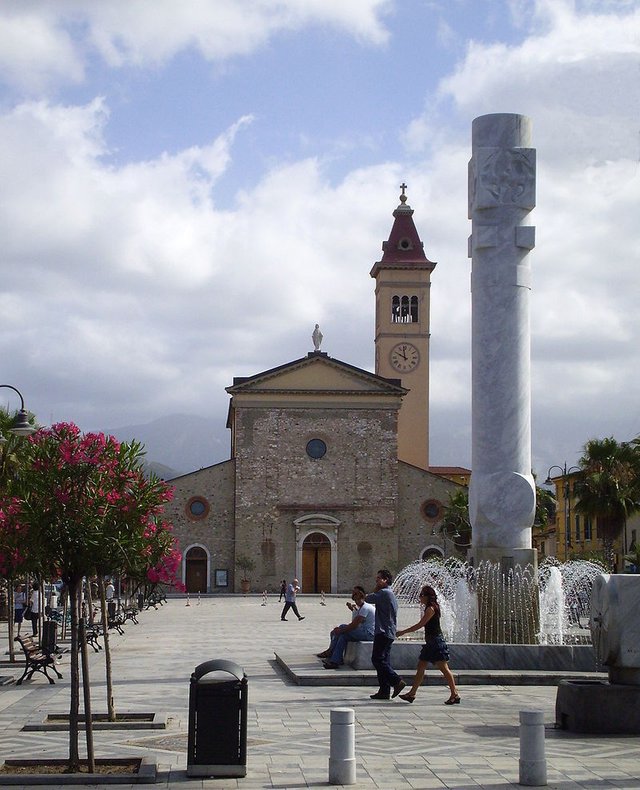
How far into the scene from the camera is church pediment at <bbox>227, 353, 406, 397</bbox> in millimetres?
67500

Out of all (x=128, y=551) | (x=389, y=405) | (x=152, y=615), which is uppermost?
(x=389, y=405)

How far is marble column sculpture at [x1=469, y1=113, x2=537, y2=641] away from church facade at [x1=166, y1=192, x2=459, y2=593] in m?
45.7

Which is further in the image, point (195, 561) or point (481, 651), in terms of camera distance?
point (195, 561)

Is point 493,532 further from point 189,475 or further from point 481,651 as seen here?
point 189,475

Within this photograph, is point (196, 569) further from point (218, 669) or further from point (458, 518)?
point (218, 669)

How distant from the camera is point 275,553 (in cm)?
6638

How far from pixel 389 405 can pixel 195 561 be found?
44.8ft

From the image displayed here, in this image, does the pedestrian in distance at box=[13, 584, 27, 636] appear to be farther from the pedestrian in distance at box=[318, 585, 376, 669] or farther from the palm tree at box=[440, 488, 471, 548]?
the palm tree at box=[440, 488, 471, 548]

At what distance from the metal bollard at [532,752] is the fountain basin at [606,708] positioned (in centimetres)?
287

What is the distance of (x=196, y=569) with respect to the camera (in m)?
66.1

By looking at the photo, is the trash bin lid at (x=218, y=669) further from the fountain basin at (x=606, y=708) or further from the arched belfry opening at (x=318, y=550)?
the arched belfry opening at (x=318, y=550)

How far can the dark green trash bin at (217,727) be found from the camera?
10.2 m

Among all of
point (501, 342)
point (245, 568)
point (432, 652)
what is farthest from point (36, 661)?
point (245, 568)

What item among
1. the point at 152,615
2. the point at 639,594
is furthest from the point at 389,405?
the point at 639,594
